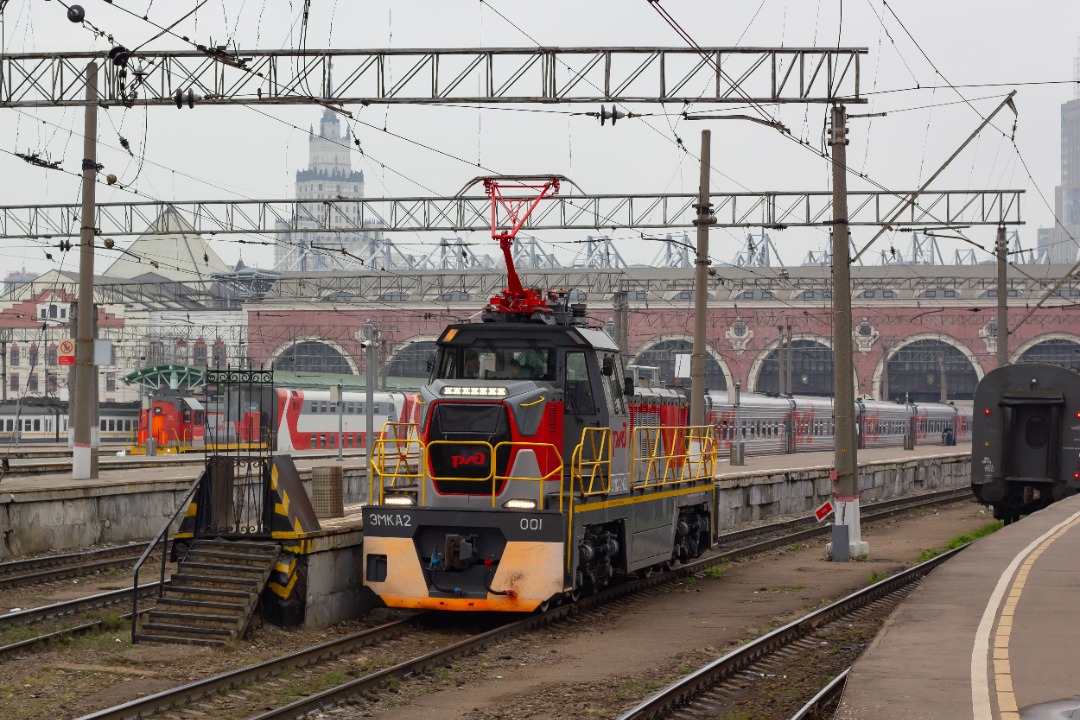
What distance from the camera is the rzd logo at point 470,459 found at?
1573 cm

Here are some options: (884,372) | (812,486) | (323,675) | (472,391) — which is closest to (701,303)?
(812,486)

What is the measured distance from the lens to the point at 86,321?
27.9m

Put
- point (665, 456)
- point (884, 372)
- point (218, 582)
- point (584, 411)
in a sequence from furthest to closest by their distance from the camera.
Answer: point (884, 372)
point (665, 456)
point (584, 411)
point (218, 582)

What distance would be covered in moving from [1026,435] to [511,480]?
660 inches

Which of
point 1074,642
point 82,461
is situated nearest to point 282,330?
point 82,461

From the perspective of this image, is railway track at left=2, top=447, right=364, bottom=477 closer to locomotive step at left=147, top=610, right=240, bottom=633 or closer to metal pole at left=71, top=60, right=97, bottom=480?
metal pole at left=71, top=60, right=97, bottom=480

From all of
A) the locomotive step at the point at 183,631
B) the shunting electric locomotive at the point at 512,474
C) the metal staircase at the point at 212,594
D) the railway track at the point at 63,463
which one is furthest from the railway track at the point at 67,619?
the railway track at the point at 63,463

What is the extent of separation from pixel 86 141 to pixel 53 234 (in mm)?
10839

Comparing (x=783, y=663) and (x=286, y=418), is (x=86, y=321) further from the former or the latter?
(x=286, y=418)

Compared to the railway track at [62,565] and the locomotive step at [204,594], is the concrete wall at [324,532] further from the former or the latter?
the locomotive step at [204,594]

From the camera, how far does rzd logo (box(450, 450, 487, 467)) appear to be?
51.6 feet

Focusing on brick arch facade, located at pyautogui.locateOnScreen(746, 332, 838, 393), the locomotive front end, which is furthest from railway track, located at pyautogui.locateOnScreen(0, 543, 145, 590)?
brick arch facade, located at pyautogui.locateOnScreen(746, 332, 838, 393)

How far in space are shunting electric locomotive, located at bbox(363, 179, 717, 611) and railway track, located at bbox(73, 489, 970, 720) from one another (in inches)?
20.0

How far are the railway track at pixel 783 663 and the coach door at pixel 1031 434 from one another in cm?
1104
